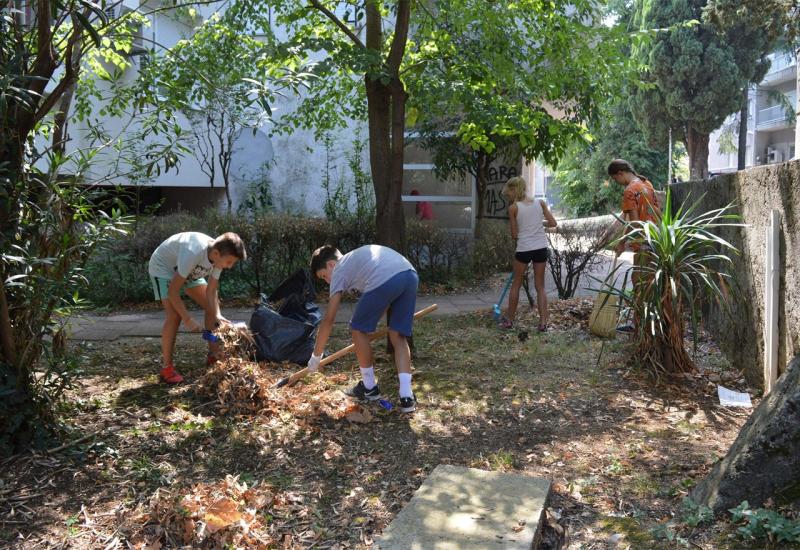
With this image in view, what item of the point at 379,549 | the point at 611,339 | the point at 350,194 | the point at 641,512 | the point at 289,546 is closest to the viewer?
the point at 379,549

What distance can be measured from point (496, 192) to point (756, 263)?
31.9 feet

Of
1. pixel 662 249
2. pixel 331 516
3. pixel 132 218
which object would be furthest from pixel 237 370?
pixel 662 249

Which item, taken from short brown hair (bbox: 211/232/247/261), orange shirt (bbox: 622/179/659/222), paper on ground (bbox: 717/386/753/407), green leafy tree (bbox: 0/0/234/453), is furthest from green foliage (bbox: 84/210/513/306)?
paper on ground (bbox: 717/386/753/407)

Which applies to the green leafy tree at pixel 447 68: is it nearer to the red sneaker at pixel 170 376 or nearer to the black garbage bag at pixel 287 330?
the black garbage bag at pixel 287 330

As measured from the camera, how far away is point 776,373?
475 centimetres

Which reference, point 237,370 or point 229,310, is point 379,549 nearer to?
point 237,370

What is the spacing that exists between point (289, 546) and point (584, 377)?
128 inches

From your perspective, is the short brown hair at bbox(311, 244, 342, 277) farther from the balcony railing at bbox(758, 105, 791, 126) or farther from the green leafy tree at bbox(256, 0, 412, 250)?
the balcony railing at bbox(758, 105, 791, 126)

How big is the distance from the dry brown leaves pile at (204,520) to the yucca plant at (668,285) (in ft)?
10.4

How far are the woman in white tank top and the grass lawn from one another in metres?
1.13

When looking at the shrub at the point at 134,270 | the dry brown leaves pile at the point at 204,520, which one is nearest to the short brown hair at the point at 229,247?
the dry brown leaves pile at the point at 204,520

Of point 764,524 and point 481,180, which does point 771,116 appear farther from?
point 764,524

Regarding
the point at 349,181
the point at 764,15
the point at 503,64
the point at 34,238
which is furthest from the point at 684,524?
the point at 349,181

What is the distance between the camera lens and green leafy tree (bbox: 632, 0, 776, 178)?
25.3 metres
